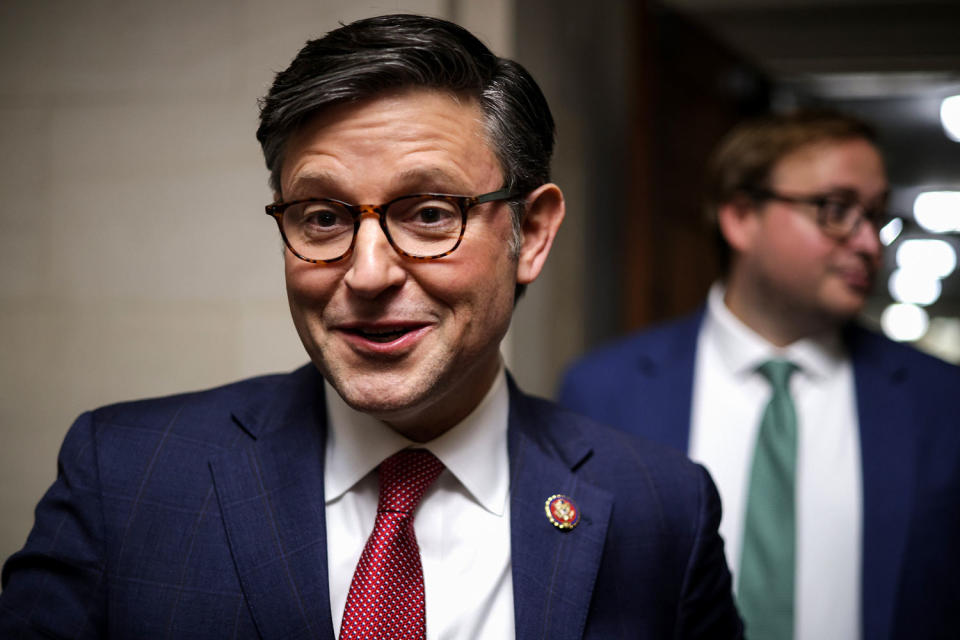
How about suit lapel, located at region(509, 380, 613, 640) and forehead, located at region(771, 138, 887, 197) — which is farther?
forehead, located at region(771, 138, 887, 197)

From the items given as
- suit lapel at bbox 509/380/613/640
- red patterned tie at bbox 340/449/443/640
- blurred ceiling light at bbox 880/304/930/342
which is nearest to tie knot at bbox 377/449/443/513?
red patterned tie at bbox 340/449/443/640

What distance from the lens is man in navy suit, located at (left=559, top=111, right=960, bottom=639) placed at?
218cm

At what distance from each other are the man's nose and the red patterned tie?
312mm

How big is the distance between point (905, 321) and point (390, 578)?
34.4 ft

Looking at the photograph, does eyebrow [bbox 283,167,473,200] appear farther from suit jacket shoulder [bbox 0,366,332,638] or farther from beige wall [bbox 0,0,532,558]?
beige wall [bbox 0,0,532,558]

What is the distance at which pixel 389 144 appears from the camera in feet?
4.00

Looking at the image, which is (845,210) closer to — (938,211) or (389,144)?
(389,144)

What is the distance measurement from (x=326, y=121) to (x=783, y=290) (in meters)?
1.60

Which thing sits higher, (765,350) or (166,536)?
(765,350)

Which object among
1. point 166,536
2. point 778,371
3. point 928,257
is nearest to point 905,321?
point 928,257

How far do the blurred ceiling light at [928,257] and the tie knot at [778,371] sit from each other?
649 centimetres

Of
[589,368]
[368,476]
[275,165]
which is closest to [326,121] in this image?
[275,165]

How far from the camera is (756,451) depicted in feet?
7.67

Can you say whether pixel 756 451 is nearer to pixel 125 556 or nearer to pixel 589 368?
pixel 589 368
